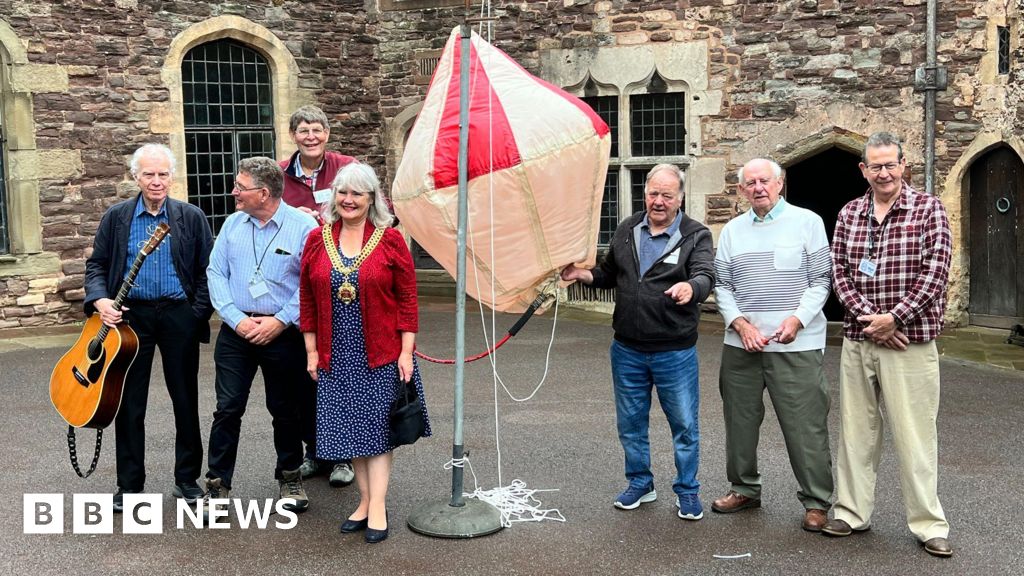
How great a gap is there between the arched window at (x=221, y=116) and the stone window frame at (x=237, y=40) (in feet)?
0.44

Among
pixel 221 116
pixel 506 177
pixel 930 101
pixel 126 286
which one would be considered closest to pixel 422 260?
pixel 221 116

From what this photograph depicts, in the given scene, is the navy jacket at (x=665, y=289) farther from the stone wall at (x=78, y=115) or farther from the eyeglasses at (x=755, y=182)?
the stone wall at (x=78, y=115)

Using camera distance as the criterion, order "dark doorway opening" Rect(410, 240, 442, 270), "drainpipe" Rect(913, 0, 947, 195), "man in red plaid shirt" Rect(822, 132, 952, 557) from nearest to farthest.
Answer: "man in red plaid shirt" Rect(822, 132, 952, 557) < "drainpipe" Rect(913, 0, 947, 195) < "dark doorway opening" Rect(410, 240, 442, 270)

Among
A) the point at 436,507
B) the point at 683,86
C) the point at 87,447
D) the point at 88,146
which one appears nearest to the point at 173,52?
the point at 88,146

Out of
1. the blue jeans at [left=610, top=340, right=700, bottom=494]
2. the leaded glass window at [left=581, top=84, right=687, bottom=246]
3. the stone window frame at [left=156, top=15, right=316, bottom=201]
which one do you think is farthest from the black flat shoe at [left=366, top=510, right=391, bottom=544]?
the stone window frame at [left=156, top=15, right=316, bottom=201]

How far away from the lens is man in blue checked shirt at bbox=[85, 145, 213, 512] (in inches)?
227

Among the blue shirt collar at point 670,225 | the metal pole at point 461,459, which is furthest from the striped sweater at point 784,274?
the metal pole at point 461,459

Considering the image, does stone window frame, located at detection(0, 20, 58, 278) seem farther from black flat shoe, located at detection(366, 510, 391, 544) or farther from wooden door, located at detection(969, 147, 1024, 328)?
wooden door, located at detection(969, 147, 1024, 328)

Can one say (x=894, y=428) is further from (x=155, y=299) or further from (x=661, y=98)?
(x=661, y=98)

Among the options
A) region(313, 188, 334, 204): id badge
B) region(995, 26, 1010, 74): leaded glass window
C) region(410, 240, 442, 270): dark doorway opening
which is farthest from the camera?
region(410, 240, 442, 270): dark doorway opening

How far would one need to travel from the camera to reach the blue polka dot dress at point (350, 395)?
17.2 ft

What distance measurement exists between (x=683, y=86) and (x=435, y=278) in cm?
422

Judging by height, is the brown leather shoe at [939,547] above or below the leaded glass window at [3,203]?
below

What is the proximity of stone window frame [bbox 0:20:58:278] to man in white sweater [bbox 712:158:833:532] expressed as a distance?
9.06 m
